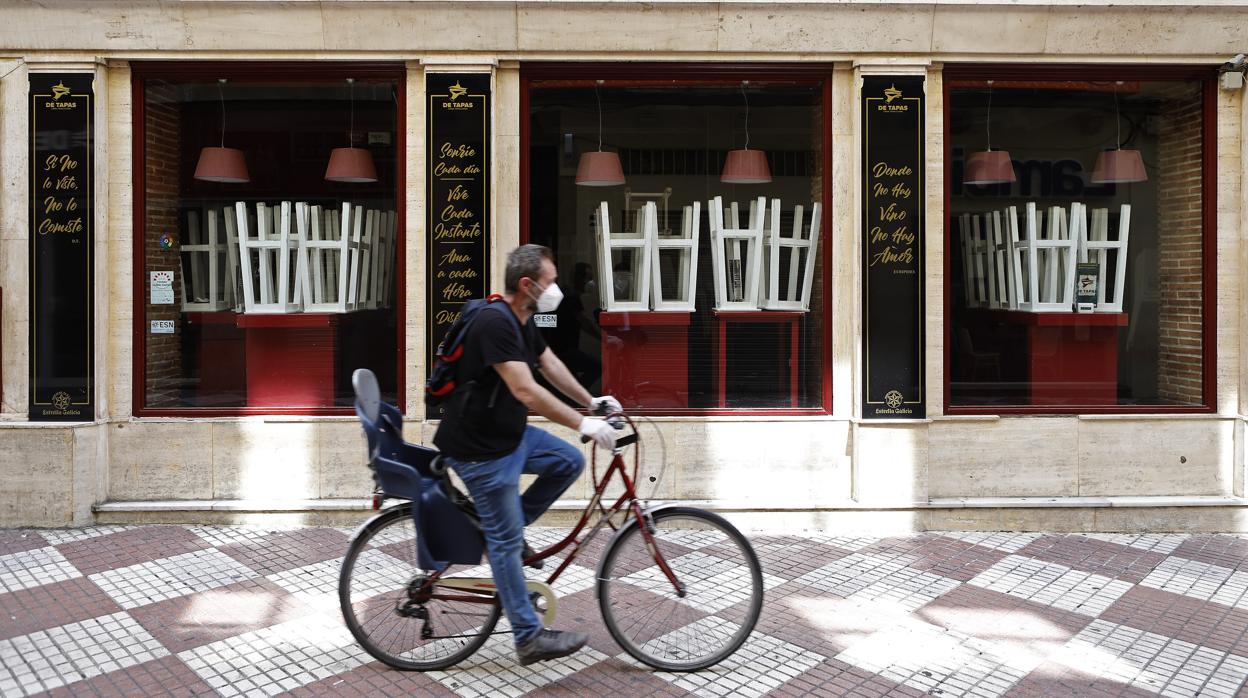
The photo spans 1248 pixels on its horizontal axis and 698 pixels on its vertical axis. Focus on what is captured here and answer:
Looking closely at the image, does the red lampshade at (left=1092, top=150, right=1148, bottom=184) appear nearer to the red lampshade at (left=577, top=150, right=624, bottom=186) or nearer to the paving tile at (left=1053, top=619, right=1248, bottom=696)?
the red lampshade at (left=577, top=150, right=624, bottom=186)

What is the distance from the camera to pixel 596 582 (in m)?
4.64

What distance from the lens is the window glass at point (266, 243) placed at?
7.69 metres

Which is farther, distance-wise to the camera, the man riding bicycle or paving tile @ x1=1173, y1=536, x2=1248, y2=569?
paving tile @ x1=1173, y1=536, x2=1248, y2=569

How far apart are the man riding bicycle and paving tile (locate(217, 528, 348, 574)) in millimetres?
2473

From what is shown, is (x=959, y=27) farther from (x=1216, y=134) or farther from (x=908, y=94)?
(x=1216, y=134)

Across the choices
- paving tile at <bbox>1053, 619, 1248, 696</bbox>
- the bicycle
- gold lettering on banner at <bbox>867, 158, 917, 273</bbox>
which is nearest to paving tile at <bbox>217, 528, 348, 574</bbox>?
the bicycle

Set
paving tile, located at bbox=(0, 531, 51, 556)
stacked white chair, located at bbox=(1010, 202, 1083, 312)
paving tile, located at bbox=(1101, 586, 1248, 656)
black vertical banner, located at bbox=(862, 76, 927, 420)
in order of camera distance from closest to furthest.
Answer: paving tile, located at bbox=(1101, 586, 1248, 656)
paving tile, located at bbox=(0, 531, 51, 556)
black vertical banner, located at bbox=(862, 76, 927, 420)
stacked white chair, located at bbox=(1010, 202, 1083, 312)

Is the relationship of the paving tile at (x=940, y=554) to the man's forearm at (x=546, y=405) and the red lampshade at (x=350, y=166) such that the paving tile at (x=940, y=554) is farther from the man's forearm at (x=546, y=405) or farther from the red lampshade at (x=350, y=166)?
the red lampshade at (x=350, y=166)

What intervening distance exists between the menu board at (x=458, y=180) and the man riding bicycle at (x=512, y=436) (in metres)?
2.92

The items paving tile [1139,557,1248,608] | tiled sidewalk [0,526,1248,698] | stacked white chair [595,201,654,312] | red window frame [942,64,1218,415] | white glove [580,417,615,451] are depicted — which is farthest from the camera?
stacked white chair [595,201,654,312]

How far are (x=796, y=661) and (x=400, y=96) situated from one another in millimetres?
5104

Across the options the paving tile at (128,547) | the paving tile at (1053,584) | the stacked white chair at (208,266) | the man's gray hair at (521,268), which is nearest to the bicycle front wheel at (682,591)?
the man's gray hair at (521,268)

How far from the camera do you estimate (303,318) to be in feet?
25.9

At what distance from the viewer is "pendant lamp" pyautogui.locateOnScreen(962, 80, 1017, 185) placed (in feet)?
25.6
